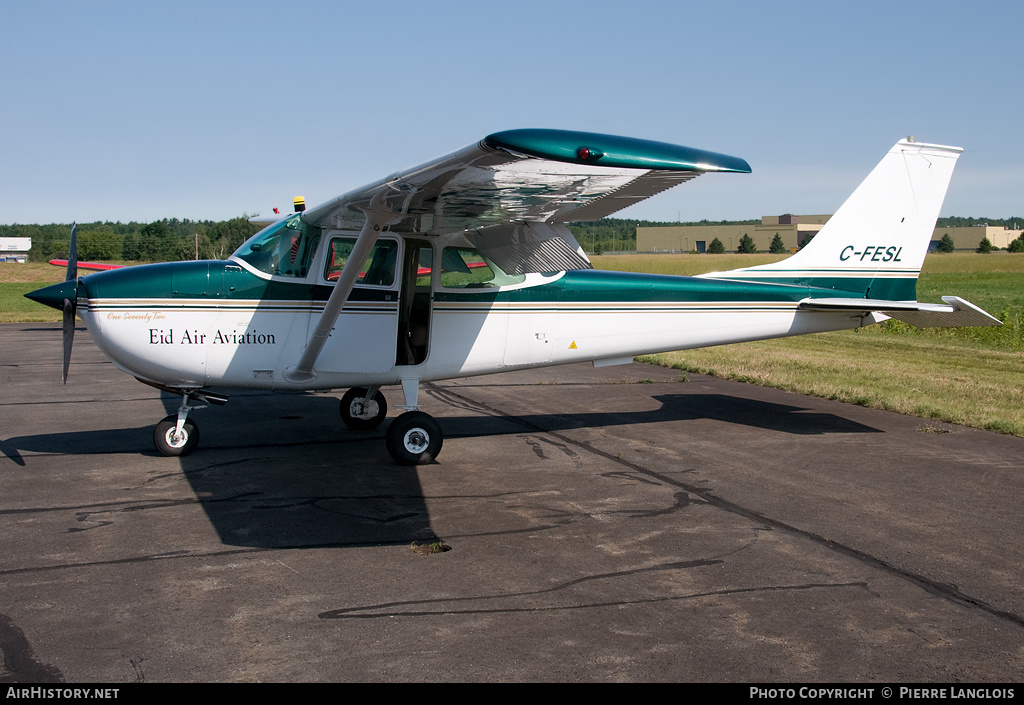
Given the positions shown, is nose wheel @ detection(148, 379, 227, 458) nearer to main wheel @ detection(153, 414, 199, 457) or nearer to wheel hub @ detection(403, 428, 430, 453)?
main wheel @ detection(153, 414, 199, 457)

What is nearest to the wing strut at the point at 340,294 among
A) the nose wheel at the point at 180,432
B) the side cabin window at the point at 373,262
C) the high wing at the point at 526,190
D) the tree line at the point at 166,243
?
the high wing at the point at 526,190

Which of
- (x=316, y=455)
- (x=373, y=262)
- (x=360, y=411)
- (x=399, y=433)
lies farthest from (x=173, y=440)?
(x=373, y=262)

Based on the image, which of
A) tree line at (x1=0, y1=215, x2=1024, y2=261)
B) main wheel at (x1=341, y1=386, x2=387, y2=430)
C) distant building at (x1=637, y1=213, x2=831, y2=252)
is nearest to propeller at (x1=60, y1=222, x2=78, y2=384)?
main wheel at (x1=341, y1=386, x2=387, y2=430)

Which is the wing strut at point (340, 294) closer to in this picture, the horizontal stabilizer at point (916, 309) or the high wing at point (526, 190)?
the high wing at point (526, 190)

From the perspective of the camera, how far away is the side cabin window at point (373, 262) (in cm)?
779

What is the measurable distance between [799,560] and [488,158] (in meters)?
3.08

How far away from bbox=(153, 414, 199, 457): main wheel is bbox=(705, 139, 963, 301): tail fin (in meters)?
5.78

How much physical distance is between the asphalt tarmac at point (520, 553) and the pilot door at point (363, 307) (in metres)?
0.98

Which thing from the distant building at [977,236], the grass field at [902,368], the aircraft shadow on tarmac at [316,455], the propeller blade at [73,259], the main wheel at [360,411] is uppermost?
the distant building at [977,236]

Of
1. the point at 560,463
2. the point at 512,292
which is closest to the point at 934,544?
the point at 560,463

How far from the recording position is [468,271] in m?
8.09

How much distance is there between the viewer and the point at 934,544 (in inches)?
215

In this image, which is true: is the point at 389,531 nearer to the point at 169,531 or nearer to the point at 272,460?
the point at 169,531

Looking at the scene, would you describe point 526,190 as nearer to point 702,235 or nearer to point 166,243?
point 166,243
